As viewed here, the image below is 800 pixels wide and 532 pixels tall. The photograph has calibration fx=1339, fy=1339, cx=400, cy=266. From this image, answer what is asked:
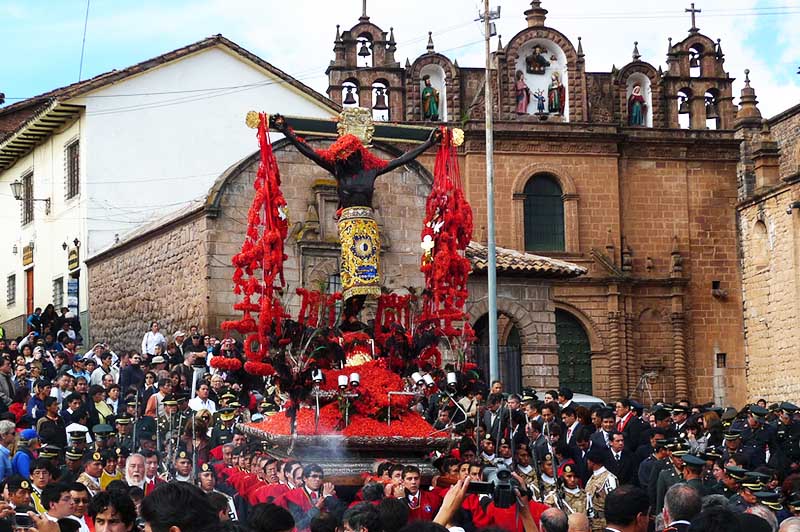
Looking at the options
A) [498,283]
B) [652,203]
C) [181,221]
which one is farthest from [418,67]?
[181,221]

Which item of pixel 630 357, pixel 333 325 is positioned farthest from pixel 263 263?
pixel 630 357

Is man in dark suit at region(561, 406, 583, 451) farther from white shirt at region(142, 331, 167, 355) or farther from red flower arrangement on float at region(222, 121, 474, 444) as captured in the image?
white shirt at region(142, 331, 167, 355)

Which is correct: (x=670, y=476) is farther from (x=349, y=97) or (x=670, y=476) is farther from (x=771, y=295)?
(x=349, y=97)

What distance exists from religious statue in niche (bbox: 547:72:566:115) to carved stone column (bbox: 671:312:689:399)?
6.98m

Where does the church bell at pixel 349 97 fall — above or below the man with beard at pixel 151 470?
above

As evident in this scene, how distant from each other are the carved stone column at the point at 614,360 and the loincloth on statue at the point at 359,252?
26716 millimetres

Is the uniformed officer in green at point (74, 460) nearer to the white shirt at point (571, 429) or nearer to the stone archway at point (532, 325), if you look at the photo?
the white shirt at point (571, 429)

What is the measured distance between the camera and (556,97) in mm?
39938

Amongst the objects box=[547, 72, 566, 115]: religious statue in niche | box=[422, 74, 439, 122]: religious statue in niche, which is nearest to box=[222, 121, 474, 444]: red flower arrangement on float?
box=[422, 74, 439, 122]: religious statue in niche

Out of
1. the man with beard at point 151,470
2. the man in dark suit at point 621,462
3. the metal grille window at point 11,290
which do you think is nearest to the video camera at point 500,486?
the man with beard at point 151,470

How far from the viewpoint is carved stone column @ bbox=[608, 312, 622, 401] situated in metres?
37.8

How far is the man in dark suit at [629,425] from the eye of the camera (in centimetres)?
1521

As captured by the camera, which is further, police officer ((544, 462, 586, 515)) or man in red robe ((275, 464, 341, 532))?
police officer ((544, 462, 586, 515))

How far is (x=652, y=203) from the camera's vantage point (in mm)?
40156
